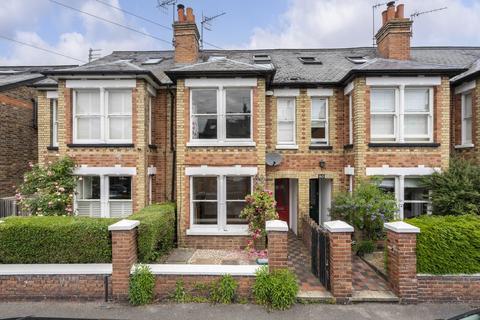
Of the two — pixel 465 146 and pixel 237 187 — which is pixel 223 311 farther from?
pixel 465 146

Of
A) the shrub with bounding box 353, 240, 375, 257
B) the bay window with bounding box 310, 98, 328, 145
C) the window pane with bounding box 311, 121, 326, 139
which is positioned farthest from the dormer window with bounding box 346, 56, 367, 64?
the shrub with bounding box 353, 240, 375, 257

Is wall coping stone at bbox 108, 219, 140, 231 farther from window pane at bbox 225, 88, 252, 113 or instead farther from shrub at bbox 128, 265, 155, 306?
window pane at bbox 225, 88, 252, 113

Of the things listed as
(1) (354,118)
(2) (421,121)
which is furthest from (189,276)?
(2) (421,121)

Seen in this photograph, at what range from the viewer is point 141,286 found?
562 cm

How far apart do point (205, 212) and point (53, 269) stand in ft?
14.7

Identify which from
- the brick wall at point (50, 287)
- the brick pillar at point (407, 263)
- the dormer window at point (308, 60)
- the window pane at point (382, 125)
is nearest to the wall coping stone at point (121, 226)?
the brick wall at point (50, 287)

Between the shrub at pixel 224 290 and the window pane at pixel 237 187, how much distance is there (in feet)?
12.1

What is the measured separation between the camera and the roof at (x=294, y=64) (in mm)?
8719

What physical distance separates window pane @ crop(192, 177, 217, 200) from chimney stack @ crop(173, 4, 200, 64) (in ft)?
18.6

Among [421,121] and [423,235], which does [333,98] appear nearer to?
[421,121]

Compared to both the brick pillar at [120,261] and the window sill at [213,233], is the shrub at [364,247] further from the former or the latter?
the brick pillar at [120,261]

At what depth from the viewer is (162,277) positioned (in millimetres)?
5805

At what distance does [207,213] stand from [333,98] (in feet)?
21.1

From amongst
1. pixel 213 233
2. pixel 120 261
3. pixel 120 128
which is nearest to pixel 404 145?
Answer: pixel 213 233
